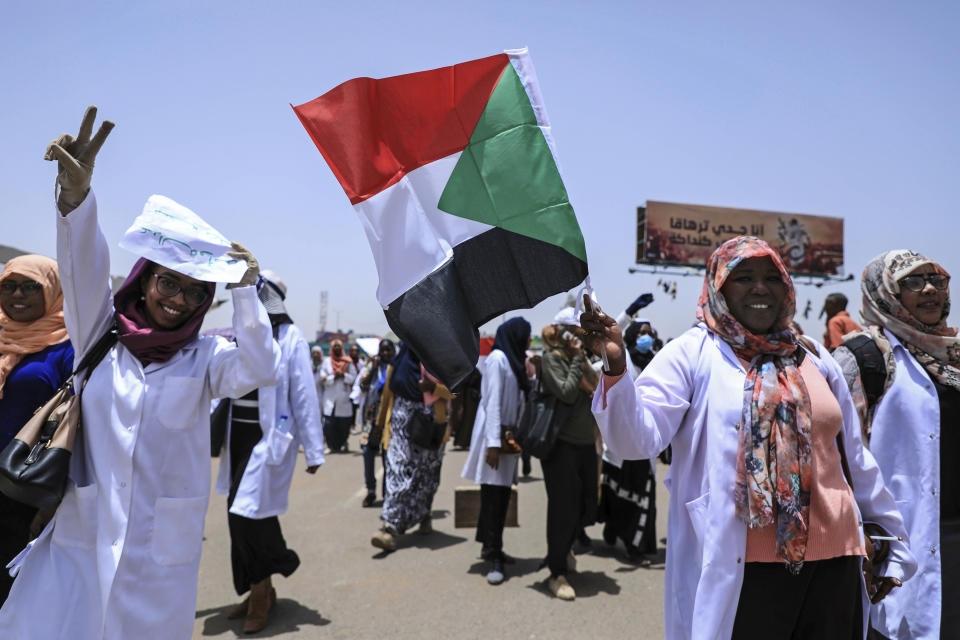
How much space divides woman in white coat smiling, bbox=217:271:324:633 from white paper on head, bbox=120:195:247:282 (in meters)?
1.91

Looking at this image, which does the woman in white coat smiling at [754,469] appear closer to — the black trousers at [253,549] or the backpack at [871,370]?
the backpack at [871,370]

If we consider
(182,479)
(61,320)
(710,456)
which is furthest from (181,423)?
(710,456)

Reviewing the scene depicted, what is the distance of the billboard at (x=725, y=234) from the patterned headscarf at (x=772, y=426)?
1435 inches

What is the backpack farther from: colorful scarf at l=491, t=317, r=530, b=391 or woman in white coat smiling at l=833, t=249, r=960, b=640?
colorful scarf at l=491, t=317, r=530, b=391

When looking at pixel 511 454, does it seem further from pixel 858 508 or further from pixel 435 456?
pixel 858 508

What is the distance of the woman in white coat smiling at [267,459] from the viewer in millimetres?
4605

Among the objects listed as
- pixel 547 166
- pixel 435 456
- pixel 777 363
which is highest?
pixel 547 166

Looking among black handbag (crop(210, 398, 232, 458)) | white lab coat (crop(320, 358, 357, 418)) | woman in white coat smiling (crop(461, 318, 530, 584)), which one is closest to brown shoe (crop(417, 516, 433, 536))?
woman in white coat smiling (crop(461, 318, 530, 584))

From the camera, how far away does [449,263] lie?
229 centimetres

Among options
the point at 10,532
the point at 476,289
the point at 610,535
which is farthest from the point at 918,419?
the point at 10,532

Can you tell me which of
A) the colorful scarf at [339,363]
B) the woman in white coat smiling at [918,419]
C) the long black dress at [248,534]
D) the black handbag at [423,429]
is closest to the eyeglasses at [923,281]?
the woman in white coat smiling at [918,419]

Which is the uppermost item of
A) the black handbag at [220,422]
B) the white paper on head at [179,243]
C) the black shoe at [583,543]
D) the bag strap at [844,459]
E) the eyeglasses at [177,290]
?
the white paper on head at [179,243]

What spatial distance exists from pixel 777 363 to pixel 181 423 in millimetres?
2302

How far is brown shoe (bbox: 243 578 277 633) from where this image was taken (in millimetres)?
4580
